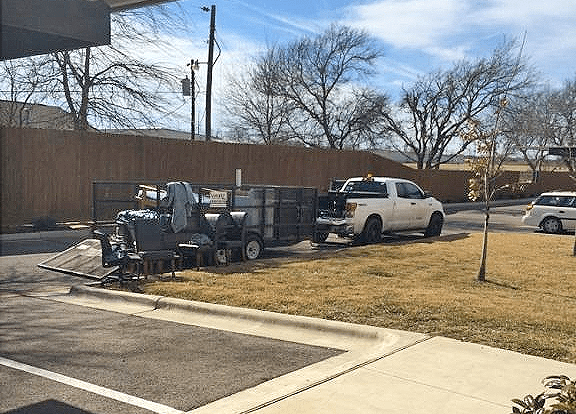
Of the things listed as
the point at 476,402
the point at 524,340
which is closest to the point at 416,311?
the point at 524,340

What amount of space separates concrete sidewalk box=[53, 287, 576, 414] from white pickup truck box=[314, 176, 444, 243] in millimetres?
8202

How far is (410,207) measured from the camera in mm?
17219

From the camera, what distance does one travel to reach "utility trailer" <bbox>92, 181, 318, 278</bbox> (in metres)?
10.5

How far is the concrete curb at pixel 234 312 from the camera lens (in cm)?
675

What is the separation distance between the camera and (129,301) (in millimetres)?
8453

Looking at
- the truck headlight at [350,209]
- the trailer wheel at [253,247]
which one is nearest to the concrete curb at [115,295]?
the trailer wheel at [253,247]

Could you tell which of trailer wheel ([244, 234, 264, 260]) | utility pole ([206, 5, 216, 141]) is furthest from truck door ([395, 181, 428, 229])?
Result: utility pole ([206, 5, 216, 141])

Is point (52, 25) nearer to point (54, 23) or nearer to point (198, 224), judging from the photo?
point (54, 23)

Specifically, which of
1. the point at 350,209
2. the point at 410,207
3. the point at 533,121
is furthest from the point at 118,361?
the point at 533,121

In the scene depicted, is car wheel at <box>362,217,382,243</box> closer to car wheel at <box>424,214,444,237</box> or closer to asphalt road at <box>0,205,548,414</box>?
car wheel at <box>424,214,444,237</box>

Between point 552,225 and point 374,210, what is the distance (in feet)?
29.1

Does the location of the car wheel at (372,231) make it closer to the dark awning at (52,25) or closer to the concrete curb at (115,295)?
the concrete curb at (115,295)

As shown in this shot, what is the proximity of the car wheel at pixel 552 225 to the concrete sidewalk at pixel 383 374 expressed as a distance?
55.2 feet

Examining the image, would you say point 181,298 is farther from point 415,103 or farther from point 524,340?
point 415,103
